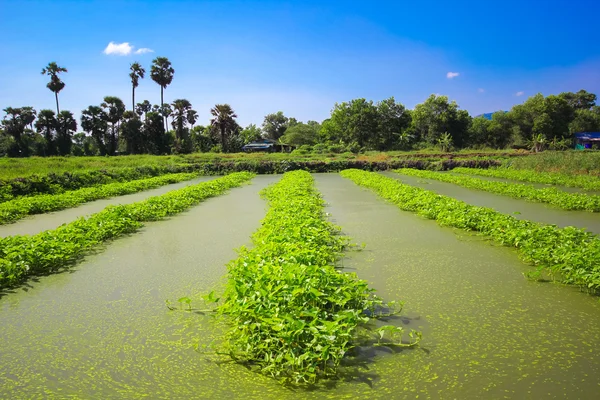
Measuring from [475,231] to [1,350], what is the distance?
25.4ft

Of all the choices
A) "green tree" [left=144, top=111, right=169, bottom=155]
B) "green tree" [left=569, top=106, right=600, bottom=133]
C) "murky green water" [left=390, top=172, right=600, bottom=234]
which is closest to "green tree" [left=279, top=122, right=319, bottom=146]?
"green tree" [left=144, top=111, right=169, bottom=155]

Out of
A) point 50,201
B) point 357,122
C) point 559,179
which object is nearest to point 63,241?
point 50,201

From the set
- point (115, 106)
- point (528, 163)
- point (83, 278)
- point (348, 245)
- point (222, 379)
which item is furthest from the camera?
point (115, 106)

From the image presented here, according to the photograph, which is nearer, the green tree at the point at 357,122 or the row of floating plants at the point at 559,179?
the row of floating plants at the point at 559,179

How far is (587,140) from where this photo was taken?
5053 cm

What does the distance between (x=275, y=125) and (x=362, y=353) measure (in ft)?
279

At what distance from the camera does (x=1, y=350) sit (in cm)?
353

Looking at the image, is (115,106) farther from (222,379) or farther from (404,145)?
(222,379)

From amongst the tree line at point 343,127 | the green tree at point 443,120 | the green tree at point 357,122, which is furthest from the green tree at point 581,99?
the green tree at point 357,122

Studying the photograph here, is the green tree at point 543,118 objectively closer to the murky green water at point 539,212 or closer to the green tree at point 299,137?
the green tree at point 299,137

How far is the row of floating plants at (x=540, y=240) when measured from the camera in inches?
189

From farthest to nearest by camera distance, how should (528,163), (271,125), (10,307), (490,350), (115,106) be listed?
(271,125) → (115,106) → (528,163) → (10,307) → (490,350)

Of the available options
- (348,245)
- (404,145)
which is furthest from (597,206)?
(404,145)

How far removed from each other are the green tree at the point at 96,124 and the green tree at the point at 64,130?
1355 mm
